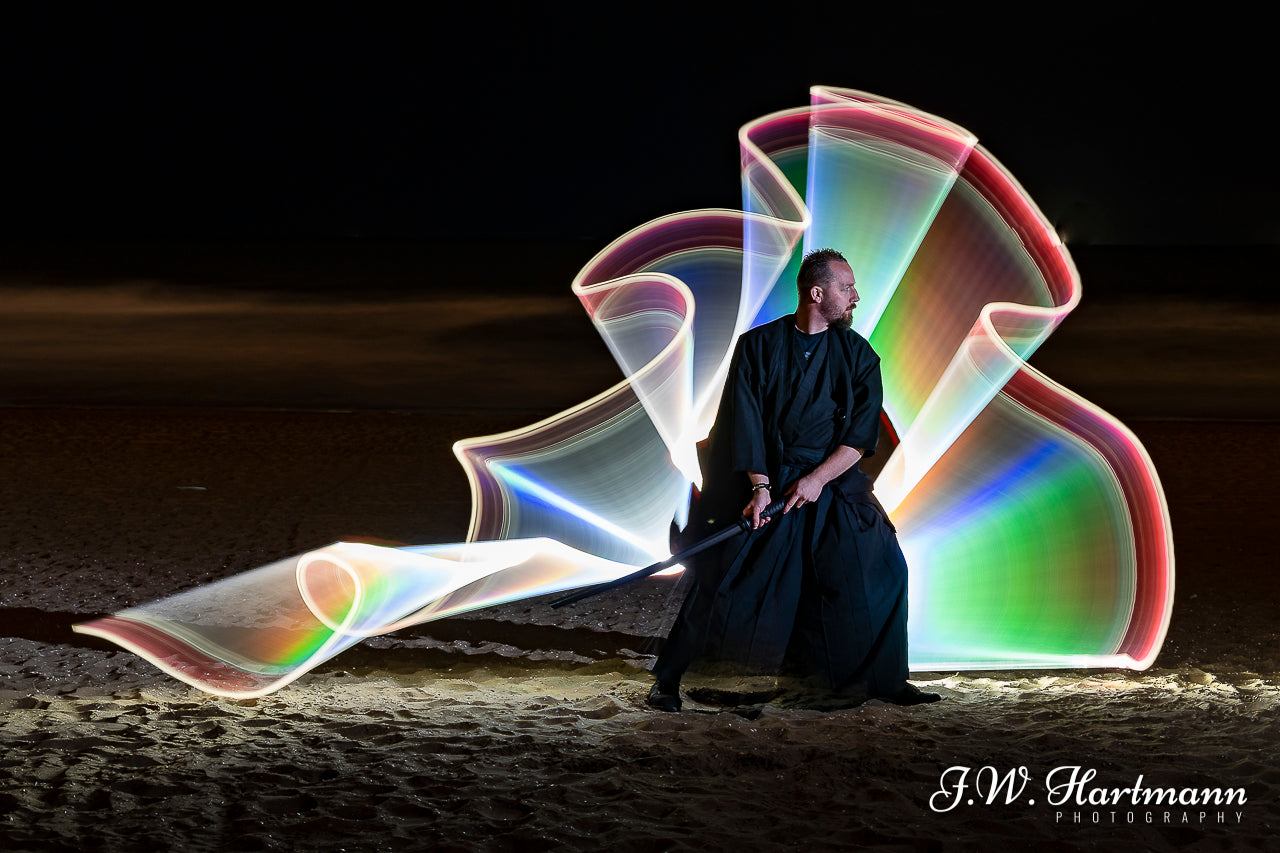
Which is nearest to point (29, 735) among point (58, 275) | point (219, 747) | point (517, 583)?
point (219, 747)

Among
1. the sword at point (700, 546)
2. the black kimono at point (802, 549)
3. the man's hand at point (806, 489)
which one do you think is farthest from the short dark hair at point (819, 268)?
the sword at point (700, 546)

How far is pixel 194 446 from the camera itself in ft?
34.7

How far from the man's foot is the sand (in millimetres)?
50

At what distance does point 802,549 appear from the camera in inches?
203

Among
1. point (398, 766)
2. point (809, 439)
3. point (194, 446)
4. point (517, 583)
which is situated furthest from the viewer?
point (194, 446)

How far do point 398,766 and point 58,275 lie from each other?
26590 mm

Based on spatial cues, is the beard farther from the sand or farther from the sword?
Answer: the sand

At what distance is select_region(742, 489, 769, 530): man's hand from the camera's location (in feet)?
16.2

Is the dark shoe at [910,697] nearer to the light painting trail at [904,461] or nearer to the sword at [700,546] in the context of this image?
the light painting trail at [904,461]

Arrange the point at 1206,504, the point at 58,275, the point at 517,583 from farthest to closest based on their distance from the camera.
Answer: the point at 58,275 < the point at 1206,504 < the point at 517,583

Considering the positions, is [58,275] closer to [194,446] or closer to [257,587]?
[194,446]

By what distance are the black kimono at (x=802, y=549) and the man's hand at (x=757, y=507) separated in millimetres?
112

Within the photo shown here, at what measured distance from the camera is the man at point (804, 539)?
16.5ft

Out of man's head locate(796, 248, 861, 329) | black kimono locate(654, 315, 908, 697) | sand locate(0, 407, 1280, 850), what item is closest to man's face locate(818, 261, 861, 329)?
man's head locate(796, 248, 861, 329)
